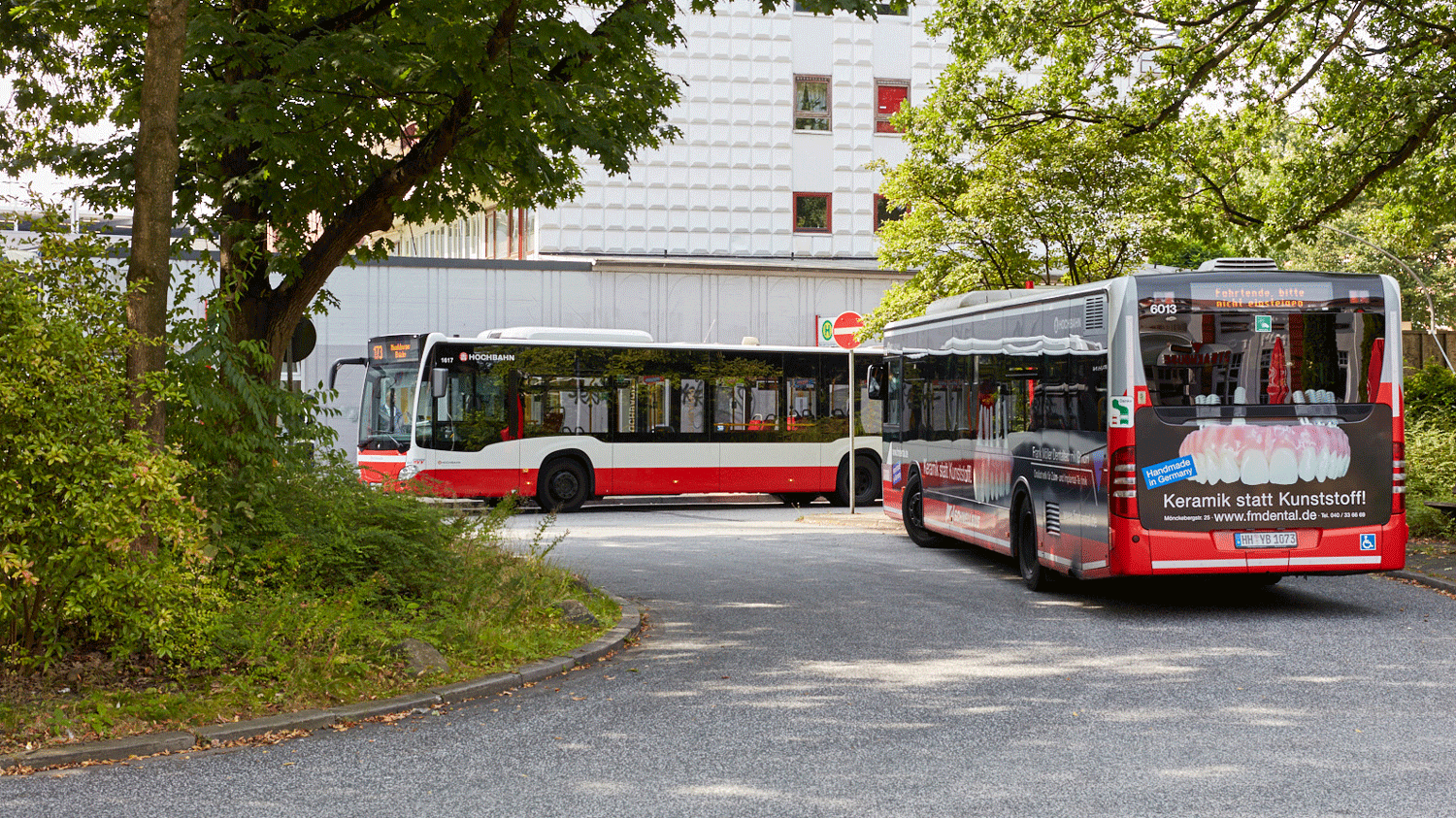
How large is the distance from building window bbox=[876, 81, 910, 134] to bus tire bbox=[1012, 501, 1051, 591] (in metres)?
23.4

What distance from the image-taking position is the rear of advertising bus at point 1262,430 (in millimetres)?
10703

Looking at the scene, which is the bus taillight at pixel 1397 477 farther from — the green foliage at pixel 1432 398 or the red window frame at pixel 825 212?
the red window frame at pixel 825 212

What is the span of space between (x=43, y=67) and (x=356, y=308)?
17366 millimetres

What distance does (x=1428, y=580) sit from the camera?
12.8 metres

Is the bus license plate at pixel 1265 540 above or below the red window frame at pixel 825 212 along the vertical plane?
below

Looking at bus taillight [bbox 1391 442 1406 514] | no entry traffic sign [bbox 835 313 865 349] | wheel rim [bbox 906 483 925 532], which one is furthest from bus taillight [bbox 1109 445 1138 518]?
no entry traffic sign [bbox 835 313 865 349]

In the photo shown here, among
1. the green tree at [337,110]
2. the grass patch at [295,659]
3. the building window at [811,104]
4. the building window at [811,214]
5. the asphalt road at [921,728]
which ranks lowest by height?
the asphalt road at [921,728]

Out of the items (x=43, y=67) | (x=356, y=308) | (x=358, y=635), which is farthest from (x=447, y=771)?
(x=356, y=308)

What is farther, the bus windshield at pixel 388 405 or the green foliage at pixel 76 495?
the bus windshield at pixel 388 405

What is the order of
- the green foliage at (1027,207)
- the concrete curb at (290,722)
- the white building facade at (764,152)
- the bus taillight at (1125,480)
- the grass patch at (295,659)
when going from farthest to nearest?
the white building facade at (764,152), the green foliage at (1027,207), the bus taillight at (1125,480), the grass patch at (295,659), the concrete curb at (290,722)

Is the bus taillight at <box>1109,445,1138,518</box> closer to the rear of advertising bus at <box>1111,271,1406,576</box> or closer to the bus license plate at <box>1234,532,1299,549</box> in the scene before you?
the rear of advertising bus at <box>1111,271,1406,576</box>

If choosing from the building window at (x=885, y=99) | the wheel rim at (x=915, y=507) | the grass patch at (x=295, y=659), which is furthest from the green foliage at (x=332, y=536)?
the building window at (x=885, y=99)

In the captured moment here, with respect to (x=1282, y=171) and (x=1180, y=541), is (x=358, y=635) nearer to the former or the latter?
(x=1180, y=541)

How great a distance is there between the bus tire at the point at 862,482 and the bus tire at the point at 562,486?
14.1 ft
